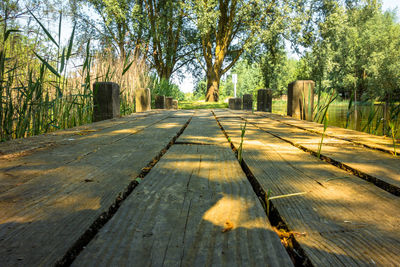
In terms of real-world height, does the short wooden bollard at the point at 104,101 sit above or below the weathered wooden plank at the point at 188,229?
above

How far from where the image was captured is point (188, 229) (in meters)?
0.67

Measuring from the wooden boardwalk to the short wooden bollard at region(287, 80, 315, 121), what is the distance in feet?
9.31

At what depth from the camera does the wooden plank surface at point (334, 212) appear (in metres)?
0.57

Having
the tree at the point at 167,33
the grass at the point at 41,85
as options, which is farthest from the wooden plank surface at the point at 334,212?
the tree at the point at 167,33

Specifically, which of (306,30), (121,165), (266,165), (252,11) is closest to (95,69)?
(121,165)

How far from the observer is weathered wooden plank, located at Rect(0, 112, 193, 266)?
585 mm

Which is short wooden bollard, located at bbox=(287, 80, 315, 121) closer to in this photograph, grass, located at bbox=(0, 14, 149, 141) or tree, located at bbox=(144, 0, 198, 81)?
grass, located at bbox=(0, 14, 149, 141)

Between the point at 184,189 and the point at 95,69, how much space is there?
14.0ft

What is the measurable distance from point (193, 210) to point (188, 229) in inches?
4.4

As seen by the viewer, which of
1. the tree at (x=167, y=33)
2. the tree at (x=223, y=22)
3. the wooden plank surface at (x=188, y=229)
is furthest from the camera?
the tree at (x=167, y=33)

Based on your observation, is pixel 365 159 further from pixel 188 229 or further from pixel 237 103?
pixel 237 103

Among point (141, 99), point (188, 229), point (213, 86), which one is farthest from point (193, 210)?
point (213, 86)

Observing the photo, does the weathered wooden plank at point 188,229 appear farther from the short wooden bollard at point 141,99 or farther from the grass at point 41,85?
the short wooden bollard at point 141,99

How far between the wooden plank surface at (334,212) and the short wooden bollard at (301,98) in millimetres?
3080
